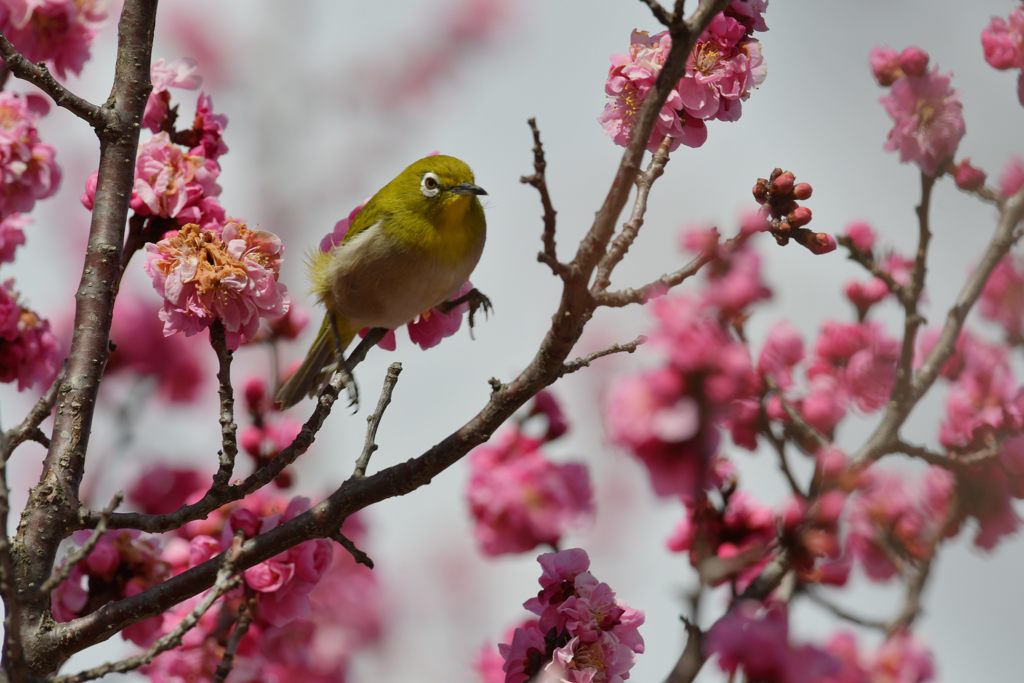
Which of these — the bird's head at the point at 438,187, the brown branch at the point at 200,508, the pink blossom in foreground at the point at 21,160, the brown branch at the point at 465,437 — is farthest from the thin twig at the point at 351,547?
the bird's head at the point at 438,187

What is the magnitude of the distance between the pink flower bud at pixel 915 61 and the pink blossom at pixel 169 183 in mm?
2600

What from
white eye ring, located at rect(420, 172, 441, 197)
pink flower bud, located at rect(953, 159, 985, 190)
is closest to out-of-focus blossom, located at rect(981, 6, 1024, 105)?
pink flower bud, located at rect(953, 159, 985, 190)

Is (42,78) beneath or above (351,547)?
above

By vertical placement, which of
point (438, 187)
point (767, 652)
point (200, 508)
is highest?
point (438, 187)

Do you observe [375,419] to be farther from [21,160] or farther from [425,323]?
[21,160]

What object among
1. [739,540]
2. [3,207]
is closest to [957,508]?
[739,540]

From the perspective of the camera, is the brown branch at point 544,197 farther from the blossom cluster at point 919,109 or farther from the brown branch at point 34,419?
the blossom cluster at point 919,109

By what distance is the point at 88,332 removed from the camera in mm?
3031

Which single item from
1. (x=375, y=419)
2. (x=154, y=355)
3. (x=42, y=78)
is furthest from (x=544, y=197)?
(x=154, y=355)

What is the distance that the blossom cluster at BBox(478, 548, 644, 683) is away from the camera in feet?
9.38

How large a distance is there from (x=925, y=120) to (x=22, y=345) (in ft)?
11.0

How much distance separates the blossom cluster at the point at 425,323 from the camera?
13.9ft

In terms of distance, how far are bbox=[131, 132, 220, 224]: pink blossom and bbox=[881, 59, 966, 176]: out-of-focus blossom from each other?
247 centimetres

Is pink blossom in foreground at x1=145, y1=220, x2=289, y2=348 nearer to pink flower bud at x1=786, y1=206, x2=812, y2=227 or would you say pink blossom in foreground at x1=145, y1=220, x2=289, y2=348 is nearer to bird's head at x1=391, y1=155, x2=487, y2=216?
pink flower bud at x1=786, y1=206, x2=812, y2=227
